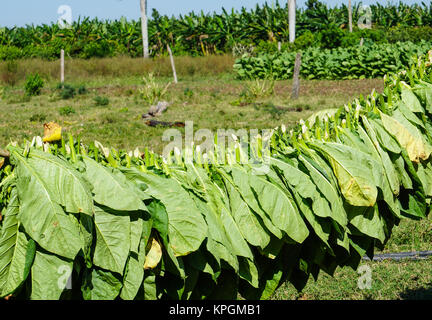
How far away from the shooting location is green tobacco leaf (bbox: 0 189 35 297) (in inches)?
55.9

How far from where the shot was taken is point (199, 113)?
39.4 ft

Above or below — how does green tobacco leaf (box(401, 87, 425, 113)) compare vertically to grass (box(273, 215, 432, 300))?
above

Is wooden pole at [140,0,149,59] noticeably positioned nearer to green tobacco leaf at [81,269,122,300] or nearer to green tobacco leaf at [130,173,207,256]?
green tobacco leaf at [130,173,207,256]

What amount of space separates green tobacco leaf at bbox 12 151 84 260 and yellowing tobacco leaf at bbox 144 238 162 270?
9.1 inches

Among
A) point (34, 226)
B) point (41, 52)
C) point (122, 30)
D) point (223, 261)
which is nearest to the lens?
point (34, 226)

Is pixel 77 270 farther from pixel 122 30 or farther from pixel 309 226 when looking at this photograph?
pixel 122 30

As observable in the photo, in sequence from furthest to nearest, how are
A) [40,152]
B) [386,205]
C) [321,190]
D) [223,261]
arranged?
[386,205] → [321,190] → [223,261] → [40,152]

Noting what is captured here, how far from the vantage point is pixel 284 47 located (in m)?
23.7

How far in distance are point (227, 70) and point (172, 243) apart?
21.8 metres

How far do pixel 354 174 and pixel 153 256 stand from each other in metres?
0.78

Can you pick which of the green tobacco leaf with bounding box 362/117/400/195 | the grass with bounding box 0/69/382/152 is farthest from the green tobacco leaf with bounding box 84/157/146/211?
the grass with bounding box 0/69/382/152

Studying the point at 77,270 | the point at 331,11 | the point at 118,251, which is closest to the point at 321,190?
the point at 118,251

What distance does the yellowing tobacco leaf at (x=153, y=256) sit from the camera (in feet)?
5.17

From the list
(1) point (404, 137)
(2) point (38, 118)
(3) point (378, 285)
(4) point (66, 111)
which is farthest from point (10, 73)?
(1) point (404, 137)
